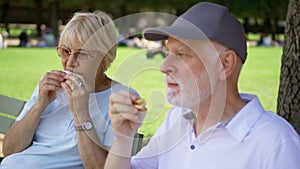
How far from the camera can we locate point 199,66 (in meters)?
1.75

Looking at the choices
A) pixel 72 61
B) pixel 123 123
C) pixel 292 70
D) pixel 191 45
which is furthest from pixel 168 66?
pixel 292 70

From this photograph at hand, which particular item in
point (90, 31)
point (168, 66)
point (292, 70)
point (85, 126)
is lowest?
point (292, 70)

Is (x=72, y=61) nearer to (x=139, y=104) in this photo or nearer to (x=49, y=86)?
(x=49, y=86)

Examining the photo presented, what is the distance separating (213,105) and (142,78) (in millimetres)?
259

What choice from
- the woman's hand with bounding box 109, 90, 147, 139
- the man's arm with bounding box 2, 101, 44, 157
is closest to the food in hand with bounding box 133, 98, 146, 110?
the woman's hand with bounding box 109, 90, 147, 139

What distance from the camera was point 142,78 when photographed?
187cm

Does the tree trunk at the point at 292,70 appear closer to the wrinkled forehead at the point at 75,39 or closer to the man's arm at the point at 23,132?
the wrinkled forehead at the point at 75,39

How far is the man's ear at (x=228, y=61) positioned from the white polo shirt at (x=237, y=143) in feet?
0.44

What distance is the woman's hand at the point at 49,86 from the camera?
7.66 ft

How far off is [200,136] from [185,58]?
10.7 inches

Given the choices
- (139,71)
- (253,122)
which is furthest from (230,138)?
(139,71)

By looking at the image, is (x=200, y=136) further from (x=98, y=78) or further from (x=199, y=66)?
(x=98, y=78)

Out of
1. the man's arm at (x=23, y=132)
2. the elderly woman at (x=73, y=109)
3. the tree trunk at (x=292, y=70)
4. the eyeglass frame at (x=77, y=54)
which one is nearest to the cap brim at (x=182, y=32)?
the elderly woman at (x=73, y=109)

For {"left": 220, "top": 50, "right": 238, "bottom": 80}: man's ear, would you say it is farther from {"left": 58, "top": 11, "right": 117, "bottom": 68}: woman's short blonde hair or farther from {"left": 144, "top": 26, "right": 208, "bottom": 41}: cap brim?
{"left": 58, "top": 11, "right": 117, "bottom": 68}: woman's short blonde hair
